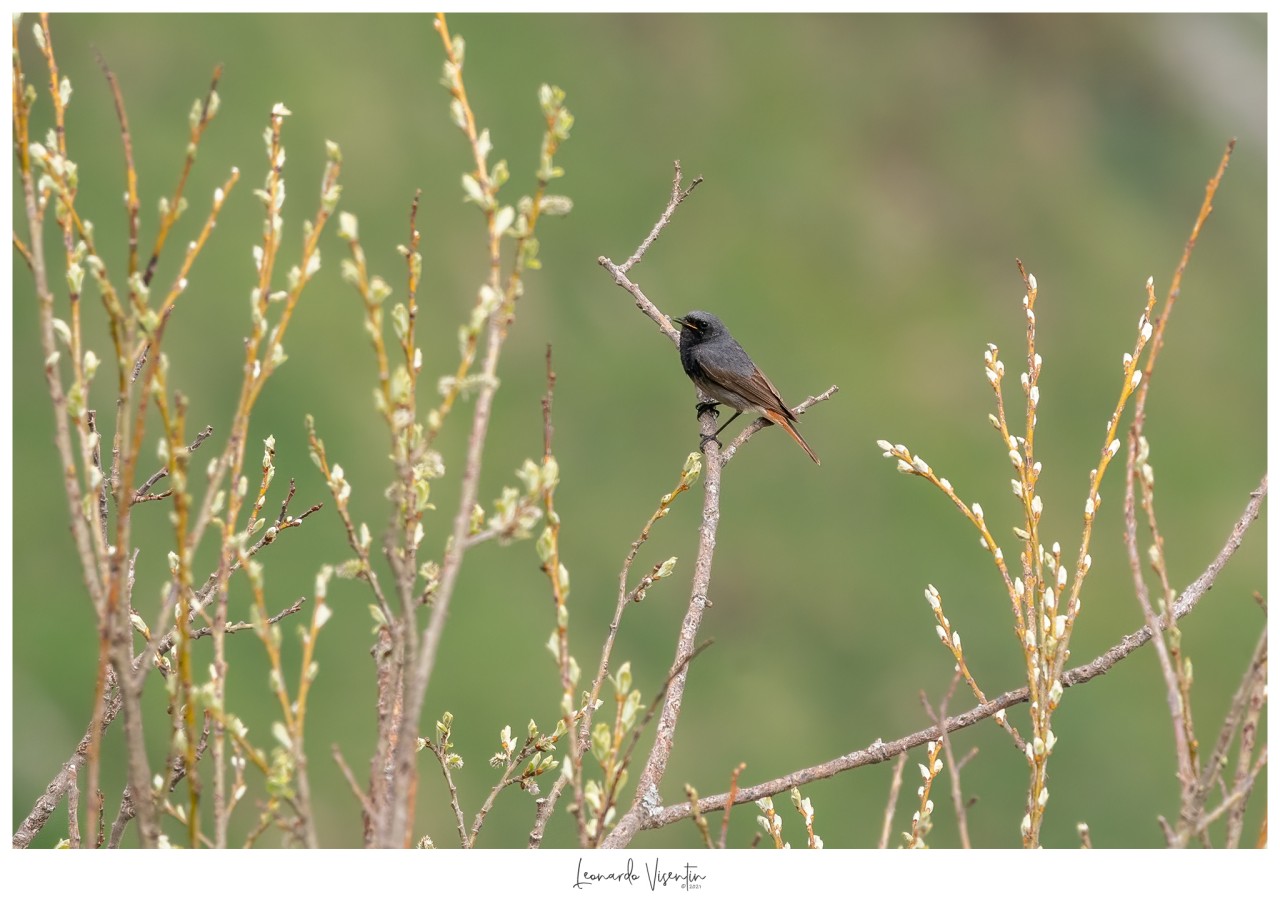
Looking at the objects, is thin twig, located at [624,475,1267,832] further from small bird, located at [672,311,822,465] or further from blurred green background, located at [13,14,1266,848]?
blurred green background, located at [13,14,1266,848]

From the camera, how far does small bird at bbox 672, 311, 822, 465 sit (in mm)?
6324

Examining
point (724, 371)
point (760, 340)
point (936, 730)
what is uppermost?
point (760, 340)

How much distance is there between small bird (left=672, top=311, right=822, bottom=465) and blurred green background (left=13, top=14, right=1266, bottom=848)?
9.44 ft

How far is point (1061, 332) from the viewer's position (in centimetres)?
1427

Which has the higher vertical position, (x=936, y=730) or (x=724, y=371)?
(x=724, y=371)

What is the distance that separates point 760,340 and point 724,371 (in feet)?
21.4

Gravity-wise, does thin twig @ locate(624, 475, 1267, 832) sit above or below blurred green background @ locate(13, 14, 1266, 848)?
below

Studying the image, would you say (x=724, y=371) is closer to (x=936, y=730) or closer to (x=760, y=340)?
(x=936, y=730)

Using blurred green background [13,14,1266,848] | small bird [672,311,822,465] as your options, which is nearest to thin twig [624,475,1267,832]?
small bird [672,311,822,465]

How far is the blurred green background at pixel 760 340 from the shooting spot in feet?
30.2

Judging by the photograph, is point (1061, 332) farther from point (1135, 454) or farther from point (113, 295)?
point (113, 295)

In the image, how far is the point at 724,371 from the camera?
21.0 ft

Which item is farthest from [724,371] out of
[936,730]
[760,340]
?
[760,340]

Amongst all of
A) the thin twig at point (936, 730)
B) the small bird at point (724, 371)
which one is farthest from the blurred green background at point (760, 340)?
the thin twig at point (936, 730)
